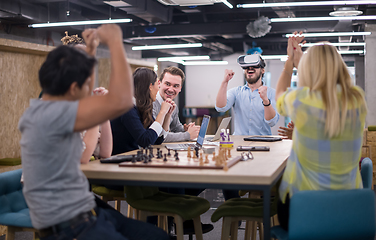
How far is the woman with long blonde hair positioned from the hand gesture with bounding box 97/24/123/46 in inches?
33.0

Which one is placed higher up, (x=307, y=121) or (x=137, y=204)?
(x=307, y=121)

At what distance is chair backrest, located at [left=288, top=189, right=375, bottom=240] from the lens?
1.67 meters

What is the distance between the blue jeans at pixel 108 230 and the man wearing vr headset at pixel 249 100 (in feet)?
8.58

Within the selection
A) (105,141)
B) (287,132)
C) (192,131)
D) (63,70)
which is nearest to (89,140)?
(105,141)

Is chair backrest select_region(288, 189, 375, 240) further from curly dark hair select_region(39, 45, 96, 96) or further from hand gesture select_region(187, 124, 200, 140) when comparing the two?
hand gesture select_region(187, 124, 200, 140)

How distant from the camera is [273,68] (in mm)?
15586

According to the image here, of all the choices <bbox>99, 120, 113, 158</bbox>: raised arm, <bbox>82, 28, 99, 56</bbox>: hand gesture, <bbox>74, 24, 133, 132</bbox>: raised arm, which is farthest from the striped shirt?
<bbox>99, 120, 113, 158</bbox>: raised arm

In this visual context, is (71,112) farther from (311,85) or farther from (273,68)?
(273,68)

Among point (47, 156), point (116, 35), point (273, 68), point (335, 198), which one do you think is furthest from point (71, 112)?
point (273, 68)

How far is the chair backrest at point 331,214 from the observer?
5.49 ft

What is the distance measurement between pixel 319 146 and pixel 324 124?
10 centimetres

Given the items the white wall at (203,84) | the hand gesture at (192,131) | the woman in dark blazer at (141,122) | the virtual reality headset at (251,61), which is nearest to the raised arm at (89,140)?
the woman in dark blazer at (141,122)

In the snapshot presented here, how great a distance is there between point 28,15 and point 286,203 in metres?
7.66

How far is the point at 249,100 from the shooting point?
431 centimetres
